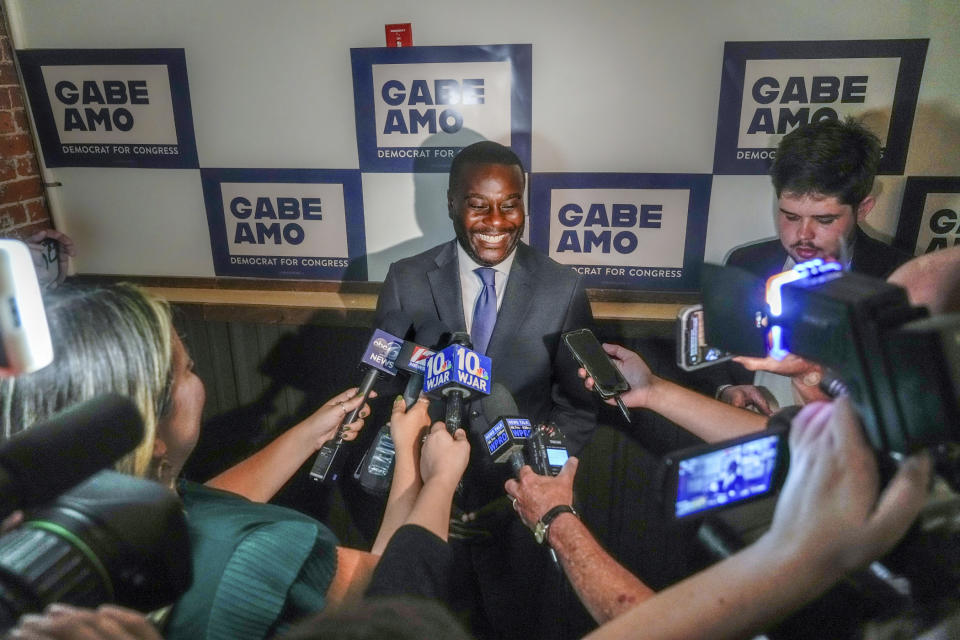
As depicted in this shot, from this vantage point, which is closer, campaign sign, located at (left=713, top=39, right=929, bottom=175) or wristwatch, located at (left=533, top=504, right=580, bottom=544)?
wristwatch, located at (left=533, top=504, right=580, bottom=544)

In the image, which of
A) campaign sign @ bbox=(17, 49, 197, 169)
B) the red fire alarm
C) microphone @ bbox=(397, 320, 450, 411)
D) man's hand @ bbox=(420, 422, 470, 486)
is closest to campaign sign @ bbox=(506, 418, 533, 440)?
man's hand @ bbox=(420, 422, 470, 486)

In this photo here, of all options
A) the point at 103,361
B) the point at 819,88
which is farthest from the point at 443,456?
the point at 819,88

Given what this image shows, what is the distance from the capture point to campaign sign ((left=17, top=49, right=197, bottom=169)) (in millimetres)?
2105

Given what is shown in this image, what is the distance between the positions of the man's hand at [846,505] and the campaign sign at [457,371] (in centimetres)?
67

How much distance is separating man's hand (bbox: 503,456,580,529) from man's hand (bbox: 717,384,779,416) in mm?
691

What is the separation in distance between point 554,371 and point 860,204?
3.09 ft

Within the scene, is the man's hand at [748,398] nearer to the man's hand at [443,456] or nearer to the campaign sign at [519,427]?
the campaign sign at [519,427]

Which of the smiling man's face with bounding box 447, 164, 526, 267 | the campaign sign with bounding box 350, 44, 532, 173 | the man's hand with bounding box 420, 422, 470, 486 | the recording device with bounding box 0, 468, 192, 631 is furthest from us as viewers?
the campaign sign with bounding box 350, 44, 532, 173

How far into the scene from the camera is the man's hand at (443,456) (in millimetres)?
1157

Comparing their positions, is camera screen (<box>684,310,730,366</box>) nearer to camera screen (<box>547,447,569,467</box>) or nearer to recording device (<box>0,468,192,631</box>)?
camera screen (<box>547,447,569,467</box>)

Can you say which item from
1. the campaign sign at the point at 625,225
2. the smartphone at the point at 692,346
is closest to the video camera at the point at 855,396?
the smartphone at the point at 692,346

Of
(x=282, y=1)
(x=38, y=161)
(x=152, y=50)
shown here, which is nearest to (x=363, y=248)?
(x=282, y=1)

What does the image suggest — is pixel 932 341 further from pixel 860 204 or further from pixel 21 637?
pixel 860 204

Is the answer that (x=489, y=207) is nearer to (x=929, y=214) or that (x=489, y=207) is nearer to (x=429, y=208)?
(x=429, y=208)
